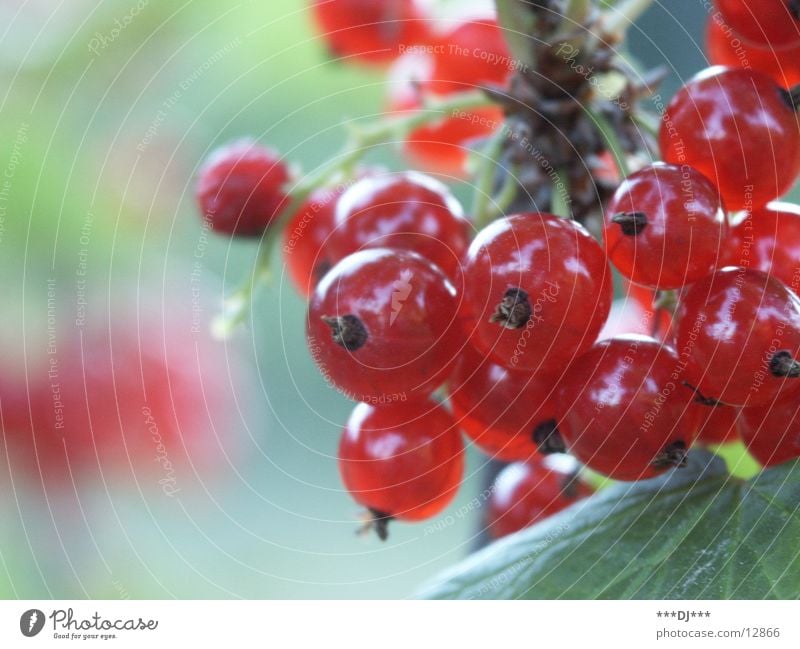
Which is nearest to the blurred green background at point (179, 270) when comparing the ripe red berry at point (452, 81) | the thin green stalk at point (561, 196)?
the ripe red berry at point (452, 81)

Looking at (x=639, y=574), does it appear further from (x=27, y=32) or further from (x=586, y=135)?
(x=27, y=32)

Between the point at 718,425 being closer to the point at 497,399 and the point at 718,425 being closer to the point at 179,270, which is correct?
the point at 497,399

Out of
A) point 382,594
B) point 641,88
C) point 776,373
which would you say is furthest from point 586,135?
point 382,594

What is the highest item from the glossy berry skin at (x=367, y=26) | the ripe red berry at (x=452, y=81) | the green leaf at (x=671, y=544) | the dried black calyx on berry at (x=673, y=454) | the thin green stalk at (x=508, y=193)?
the glossy berry skin at (x=367, y=26)

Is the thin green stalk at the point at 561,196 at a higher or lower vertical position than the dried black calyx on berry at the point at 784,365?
higher

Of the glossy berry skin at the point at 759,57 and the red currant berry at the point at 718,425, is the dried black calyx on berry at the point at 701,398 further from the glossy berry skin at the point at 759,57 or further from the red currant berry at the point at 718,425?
the glossy berry skin at the point at 759,57

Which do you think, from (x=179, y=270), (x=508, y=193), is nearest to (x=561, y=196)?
(x=508, y=193)

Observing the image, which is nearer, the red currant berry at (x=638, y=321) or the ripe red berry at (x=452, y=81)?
the red currant berry at (x=638, y=321)
